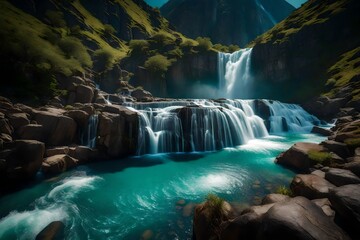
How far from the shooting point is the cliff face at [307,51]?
53.6 metres

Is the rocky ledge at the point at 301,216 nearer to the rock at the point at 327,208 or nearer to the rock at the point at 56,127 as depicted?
the rock at the point at 327,208

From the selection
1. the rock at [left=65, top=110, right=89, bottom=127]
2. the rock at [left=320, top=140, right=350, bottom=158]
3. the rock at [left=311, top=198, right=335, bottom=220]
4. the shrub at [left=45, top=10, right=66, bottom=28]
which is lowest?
the rock at [left=311, top=198, right=335, bottom=220]

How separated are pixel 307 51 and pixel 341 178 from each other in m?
65.6

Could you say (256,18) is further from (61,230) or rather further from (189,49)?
(61,230)

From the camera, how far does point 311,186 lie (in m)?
8.45

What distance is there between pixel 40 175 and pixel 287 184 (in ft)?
64.8

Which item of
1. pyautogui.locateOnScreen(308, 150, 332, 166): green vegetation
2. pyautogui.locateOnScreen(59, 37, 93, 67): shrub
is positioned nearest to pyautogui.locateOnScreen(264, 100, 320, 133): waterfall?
pyautogui.locateOnScreen(308, 150, 332, 166): green vegetation

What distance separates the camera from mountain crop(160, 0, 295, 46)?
14588 centimetres

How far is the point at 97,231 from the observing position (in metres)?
9.16

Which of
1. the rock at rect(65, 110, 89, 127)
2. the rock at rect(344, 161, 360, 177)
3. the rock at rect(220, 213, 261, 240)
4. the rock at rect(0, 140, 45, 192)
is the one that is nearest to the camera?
the rock at rect(220, 213, 261, 240)

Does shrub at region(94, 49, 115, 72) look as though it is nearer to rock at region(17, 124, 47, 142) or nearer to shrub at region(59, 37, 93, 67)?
shrub at region(59, 37, 93, 67)

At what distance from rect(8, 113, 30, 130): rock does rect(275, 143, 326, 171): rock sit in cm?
2522

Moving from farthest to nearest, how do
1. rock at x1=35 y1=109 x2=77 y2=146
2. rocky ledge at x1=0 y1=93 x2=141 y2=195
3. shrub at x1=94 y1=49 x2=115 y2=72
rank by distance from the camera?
shrub at x1=94 y1=49 x2=115 y2=72 → rock at x1=35 y1=109 x2=77 y2=146 → rocky ledge at x1=0 y1=93 x2=141 y2=195

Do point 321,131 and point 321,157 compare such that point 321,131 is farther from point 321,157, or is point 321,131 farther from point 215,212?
point 215,212
